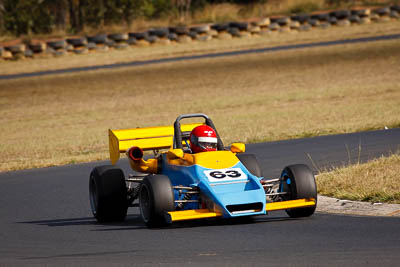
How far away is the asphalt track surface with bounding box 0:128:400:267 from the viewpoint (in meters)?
7.41

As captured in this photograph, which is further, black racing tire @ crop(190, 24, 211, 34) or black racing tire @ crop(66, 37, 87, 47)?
black racing tire @ crop(190, 24, 211, 34)

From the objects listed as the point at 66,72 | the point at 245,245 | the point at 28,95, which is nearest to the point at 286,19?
the point at 66,72

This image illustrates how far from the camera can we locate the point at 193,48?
40219mm

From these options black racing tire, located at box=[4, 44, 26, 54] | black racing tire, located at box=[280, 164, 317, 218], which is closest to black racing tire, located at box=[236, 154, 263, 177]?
black racing tire, located at box=[280, 164, 317, 218]

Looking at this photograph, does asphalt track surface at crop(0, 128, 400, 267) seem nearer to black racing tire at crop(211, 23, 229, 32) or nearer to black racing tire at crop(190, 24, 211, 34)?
black racing tire at crop(190, 24, 211, 34)

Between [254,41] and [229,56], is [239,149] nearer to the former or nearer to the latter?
[229,56]

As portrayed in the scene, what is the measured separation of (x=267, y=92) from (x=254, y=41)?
11.2 meters

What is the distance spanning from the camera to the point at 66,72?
36.5 m

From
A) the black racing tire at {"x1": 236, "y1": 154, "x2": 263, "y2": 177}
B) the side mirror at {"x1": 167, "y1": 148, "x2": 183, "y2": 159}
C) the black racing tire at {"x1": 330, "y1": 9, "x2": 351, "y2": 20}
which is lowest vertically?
the black racing tire at {"x1": 330, "y1": 9, "x2": 351, "y2": 20}

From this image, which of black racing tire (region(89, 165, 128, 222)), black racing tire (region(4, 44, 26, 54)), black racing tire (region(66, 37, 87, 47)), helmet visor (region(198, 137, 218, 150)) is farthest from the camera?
black racing tire (region(66, 37, 87, 47))

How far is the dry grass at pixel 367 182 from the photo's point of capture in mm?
10234

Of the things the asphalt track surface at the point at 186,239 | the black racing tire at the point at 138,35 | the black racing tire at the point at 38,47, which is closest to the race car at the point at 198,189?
the asphalt track surface at the point at 186,239

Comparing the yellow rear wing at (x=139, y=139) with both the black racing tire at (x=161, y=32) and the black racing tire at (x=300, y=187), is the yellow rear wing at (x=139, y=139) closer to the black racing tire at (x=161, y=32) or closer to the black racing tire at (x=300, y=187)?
the black racing tire at (x=300, y=187)

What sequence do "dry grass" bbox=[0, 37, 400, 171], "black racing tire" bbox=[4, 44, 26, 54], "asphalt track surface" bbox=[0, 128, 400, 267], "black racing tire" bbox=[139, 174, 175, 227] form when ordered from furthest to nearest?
"black racing tire" bbox=[4, 44, 26, 54]
"dry grass" bbox=[0, 37, 400, 171]
"black racing tire" bbox=[139, 174, 175, 227]
"asphalt track surface" bbox=[0, 128, 400, 267]
